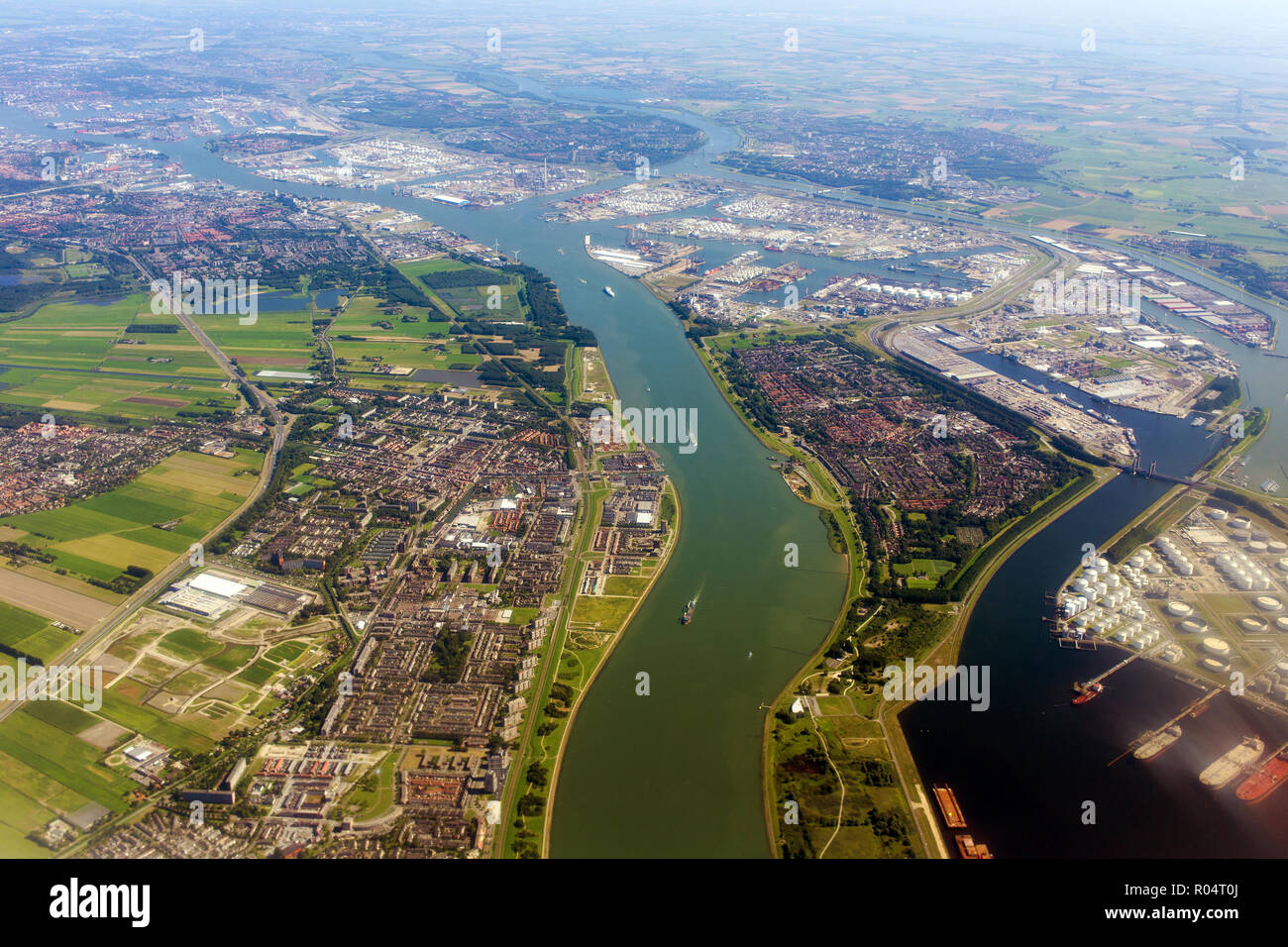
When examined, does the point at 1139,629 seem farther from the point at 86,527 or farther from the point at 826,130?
the point at 826,130

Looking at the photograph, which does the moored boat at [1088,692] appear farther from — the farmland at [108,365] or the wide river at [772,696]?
the farmland at [108,365]

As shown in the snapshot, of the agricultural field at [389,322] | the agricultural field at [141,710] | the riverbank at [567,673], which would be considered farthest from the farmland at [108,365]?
the riverbank at [567,673]

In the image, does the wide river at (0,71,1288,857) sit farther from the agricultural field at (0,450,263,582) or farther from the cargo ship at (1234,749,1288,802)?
the agricultural field at (0,450,263,582)

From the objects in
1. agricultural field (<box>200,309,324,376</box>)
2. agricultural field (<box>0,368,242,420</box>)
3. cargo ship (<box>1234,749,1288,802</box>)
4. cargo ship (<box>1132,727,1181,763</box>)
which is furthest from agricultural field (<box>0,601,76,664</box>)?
cargo ship (<box>1234,749,1288,802</box>)

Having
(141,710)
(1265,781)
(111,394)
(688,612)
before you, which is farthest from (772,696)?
(111,394)

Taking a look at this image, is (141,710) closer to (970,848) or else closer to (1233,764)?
(970,848)
